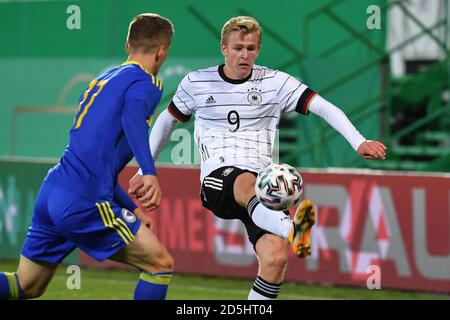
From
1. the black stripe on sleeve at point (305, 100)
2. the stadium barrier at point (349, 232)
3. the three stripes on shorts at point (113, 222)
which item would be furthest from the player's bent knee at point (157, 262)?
the stadium barrier at point (349, 232)

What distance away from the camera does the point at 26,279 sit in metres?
6.97

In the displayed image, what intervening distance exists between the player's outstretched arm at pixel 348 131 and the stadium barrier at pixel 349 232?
3.15 meters

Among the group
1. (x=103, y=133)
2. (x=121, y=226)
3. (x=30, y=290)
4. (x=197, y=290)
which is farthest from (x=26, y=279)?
(x=197, y=290)

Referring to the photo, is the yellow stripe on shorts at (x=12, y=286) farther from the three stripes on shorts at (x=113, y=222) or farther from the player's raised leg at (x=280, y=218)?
the player's raised leg at (x=280, y=218)

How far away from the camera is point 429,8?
52.7 feet

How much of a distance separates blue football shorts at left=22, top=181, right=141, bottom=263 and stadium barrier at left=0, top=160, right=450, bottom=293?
4.63 meters

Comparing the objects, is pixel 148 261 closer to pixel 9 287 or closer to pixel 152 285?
pixel 152 285

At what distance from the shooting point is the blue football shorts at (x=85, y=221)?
6605 millimetres

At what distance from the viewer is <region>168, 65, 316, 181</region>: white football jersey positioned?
790cm

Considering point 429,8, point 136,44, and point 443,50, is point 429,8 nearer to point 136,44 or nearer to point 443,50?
point 443,50

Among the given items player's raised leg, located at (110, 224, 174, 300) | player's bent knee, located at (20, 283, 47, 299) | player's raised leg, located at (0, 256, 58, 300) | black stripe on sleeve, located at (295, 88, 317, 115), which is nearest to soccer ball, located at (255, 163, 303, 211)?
black stripe on sleeve, located at (295, 88, 317, 115)

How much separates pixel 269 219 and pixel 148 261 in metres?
0.98

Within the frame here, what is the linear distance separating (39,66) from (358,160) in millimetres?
4569
